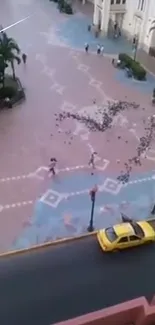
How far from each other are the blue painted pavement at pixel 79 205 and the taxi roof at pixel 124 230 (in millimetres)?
1528

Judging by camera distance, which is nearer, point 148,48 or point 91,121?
Result: point 91,121

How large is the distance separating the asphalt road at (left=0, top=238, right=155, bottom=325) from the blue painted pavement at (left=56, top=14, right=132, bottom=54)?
2387cm

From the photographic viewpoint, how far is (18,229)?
21203 mm

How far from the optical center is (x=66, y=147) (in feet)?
88.9

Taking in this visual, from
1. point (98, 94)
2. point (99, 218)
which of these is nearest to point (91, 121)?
→ point (98, 94)

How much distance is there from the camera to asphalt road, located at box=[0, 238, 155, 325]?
1739cm

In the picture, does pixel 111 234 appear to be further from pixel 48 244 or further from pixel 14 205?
pixel 14 205

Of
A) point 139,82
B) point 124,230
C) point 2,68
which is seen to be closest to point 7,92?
point 2,68

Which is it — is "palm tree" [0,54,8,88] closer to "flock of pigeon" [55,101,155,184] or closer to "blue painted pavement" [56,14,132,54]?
"flock of pigeon" [55,101,155,184]

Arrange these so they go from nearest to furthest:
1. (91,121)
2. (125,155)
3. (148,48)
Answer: (125,155), (91,121), (148,48)

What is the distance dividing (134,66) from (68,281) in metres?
21.2

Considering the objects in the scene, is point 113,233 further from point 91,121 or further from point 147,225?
point 91,121

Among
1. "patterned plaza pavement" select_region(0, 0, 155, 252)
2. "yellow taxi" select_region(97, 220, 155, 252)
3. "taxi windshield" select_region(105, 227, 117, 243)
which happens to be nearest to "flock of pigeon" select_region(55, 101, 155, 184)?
"patterned plaza pavement" select_region(0, 0, 155, 252)

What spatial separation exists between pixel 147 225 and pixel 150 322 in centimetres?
1266
